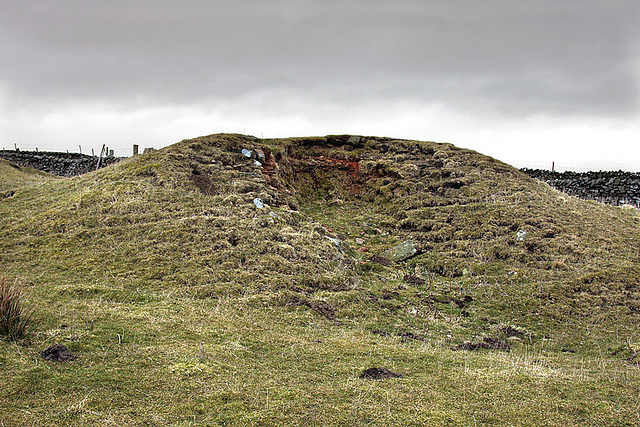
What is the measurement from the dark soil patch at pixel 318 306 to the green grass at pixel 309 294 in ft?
0.21

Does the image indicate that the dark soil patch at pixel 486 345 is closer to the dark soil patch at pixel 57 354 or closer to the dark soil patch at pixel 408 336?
the dark soil patch at pixel 408 336

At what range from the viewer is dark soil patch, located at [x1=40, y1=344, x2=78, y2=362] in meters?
6.97

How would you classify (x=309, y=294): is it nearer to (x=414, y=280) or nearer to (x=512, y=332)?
(x=414, y=280)

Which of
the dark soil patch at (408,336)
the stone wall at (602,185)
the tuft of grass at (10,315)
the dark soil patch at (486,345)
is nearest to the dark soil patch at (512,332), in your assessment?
the dark soil patch at (486,345)

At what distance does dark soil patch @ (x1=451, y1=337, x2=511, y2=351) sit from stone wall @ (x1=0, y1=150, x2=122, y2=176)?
37255 mm

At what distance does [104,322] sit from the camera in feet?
30.3

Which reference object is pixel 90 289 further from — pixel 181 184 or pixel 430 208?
pixel 430 208

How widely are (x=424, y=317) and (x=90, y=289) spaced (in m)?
10.2

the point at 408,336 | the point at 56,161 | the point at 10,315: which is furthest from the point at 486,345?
the point at 56,161

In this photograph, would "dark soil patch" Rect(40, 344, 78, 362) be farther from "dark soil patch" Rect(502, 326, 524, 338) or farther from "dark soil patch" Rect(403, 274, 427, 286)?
"dark soil patch" Rect(403, 274, 427, 286)

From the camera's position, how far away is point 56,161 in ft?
137

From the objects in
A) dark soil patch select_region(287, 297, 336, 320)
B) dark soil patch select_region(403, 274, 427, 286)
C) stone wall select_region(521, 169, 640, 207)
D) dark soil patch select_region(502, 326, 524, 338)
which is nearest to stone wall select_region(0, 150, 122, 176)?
dark soil patch select_region(403, 274, 427, 286)

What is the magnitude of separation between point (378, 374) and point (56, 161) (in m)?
44.7

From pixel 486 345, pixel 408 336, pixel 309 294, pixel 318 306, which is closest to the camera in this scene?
pixel 486 345
